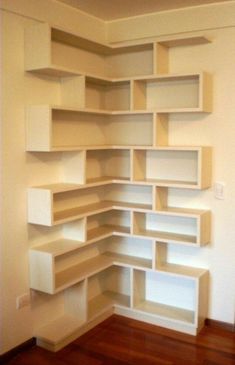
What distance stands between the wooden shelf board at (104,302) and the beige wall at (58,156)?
0.28m

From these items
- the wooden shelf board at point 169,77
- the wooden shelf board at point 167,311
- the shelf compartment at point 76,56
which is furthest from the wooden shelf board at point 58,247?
the wooden shelf board at point 169,77

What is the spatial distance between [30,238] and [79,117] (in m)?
1.05

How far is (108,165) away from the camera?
3.72 metres

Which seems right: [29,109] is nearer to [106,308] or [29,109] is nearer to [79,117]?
[79,117]

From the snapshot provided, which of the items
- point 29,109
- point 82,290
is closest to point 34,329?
point 82,290

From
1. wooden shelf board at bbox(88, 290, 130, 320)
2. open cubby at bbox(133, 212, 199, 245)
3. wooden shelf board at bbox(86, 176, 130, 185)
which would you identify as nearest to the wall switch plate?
open cubby at bbox(133, 212, 199, 245)

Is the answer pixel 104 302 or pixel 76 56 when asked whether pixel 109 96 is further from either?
pixel 104 302

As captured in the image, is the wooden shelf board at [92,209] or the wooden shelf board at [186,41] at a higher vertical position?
the wooden shelf board at [186,41]

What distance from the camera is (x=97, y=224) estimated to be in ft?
12.0

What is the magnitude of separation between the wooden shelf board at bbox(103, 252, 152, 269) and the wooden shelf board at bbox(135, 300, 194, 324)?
364 mm

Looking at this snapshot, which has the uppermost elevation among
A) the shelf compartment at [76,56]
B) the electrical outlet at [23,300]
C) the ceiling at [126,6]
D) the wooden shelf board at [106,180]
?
the ceiling at [126,6]

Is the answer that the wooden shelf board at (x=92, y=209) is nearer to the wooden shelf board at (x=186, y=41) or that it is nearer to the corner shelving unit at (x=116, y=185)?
the corner shelving unit at (x=116, y=185)

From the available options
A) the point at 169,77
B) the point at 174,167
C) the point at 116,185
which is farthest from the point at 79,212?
the point at 169,77

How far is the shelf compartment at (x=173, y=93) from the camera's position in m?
3.05
